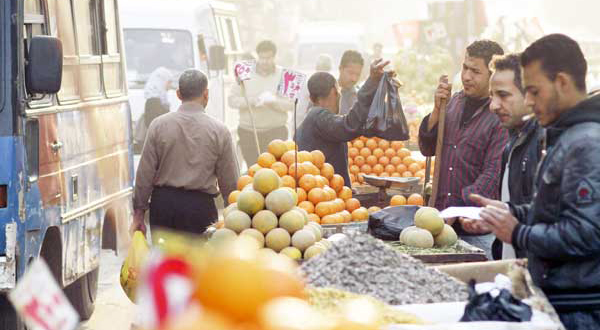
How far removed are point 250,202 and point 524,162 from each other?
1.94 m

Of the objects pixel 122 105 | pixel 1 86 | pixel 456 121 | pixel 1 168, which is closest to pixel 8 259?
pixel 1 168

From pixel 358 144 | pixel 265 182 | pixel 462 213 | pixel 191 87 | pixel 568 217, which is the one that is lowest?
pixel 358 144

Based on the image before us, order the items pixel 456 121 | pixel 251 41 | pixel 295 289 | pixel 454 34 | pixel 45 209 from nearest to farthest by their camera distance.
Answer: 1. pixel 295 289
2. pixel 456 121
3. pixel 45 209
4. pixel 454 34
5. pixel 251 41

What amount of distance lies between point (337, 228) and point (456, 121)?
3.55 ft

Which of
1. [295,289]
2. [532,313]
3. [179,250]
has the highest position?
[179,250]

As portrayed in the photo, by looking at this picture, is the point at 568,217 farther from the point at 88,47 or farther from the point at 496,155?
the point at 88,47

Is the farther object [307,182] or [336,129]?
[336,129]

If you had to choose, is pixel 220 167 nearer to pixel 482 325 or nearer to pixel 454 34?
pixel 482 325

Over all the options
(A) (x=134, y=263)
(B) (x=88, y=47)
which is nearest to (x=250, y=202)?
(A) (x=134, y=263)

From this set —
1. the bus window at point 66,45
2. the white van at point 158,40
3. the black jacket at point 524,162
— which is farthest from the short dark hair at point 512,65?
the white van at point 158,40

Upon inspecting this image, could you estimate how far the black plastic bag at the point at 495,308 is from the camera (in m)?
3.31

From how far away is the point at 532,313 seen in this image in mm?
3402

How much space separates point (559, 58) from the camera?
4.10 metres

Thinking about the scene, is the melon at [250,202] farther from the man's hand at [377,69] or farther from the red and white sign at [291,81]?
the red and white sign at [291,81]
